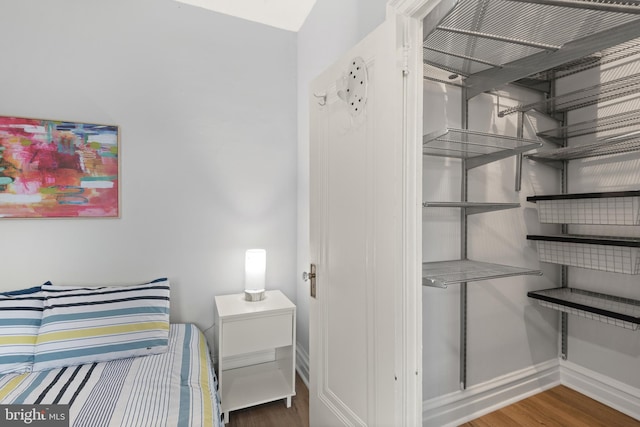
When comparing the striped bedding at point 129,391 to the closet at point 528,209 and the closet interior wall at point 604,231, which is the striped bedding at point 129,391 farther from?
the closet interior wall at point 604,231

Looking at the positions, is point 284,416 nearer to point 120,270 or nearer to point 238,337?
point 238,337

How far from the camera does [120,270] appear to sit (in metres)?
2.06

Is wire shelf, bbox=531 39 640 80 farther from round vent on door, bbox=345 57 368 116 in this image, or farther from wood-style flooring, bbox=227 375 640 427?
wood-style flooring, bbox=227 375 640 427

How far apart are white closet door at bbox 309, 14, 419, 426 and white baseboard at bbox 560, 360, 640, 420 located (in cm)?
162

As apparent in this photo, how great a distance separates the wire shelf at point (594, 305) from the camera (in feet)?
5.31

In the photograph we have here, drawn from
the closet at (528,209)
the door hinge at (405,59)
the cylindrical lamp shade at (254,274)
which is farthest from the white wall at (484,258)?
the cylindrical lamp shade at (254,274)

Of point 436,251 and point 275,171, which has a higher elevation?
point 275,171

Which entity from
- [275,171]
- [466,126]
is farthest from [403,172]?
[275,171]

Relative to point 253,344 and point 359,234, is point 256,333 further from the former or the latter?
point 359,234

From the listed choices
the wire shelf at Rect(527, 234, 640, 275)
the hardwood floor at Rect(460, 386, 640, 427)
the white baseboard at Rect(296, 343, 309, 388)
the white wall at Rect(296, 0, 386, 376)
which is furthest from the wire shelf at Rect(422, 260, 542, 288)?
the white baseboard at Rect(296, 343, 309, 388)

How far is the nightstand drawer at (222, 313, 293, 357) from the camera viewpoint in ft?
6.22

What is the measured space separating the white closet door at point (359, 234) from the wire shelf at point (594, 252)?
4.19 ft

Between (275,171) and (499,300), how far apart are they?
1.74 m

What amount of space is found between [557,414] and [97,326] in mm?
2588
